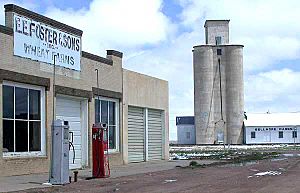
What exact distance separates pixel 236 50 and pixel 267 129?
53.1ft

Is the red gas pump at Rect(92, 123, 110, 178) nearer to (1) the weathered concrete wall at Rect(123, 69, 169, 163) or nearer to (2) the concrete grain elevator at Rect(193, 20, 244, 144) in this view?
(1) the weathered concrete wall at Rect(123, 69, 169, 163)

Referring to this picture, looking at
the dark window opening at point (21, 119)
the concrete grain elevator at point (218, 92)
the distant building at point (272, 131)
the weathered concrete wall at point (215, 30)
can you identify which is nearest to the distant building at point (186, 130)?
the concrete grain elevator at point (218, 92)

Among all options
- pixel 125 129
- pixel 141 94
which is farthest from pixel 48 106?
pixel 141 94

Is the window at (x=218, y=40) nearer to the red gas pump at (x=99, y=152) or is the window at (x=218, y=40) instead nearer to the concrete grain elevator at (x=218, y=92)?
the concrete grain elevator at (x=218, y=92)

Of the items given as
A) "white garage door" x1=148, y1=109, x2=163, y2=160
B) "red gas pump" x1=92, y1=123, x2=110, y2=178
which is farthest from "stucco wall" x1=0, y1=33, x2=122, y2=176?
"white garage door" x1=148, y1=109, x2=163, y2=160

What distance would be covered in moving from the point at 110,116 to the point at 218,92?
62572 millimetres

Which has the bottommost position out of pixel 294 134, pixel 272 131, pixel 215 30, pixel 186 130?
pixel 294 134

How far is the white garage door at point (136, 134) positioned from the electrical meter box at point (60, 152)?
48.2ft

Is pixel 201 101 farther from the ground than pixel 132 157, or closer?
farther from the ground

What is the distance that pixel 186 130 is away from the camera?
10481 centimetres

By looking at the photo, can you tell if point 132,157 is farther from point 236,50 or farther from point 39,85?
point 236,50

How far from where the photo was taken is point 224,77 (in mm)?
94438

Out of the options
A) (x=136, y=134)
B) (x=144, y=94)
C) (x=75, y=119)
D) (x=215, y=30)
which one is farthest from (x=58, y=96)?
(x=215, y=30)

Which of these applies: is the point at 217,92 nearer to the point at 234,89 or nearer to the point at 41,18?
the point at 234,89
